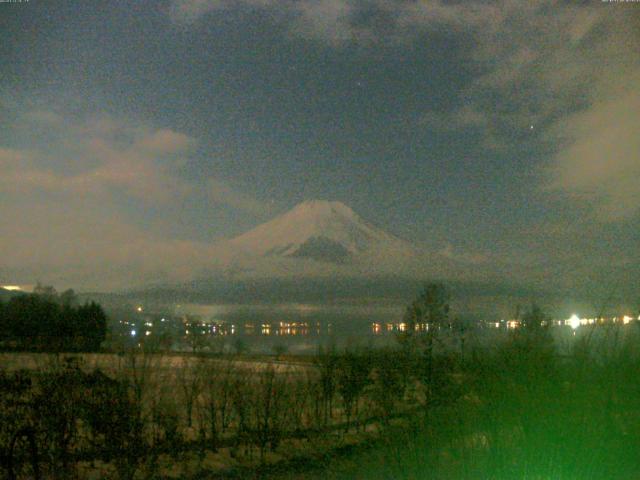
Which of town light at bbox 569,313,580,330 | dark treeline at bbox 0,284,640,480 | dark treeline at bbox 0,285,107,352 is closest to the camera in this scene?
dark treeline at bbox 0,284,640,480

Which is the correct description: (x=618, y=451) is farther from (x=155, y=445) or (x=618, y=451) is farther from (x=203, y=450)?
(x=203, y=450)

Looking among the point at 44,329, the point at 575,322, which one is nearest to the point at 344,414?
the point at 44,329

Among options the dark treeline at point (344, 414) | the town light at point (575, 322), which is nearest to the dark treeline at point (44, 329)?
the dark treeline at point (344, 414)

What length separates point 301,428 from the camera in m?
13.9

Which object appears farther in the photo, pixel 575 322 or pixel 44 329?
pixel 44 329

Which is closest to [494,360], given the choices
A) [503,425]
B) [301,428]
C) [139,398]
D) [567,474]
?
[503,425]

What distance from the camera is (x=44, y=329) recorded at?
15625 millimetres

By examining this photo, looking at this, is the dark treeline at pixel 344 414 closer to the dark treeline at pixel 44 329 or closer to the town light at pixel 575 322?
the town light at pixel 575 322

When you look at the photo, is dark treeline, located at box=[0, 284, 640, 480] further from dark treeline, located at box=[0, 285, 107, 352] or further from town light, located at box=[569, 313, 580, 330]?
dark treeline, located at box=[0, 285, 107, 352]

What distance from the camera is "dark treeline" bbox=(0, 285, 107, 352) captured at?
1122 cm

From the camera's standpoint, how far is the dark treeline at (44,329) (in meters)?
11.2

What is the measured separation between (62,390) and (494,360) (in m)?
5.87

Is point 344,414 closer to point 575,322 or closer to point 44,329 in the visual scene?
point 44,329

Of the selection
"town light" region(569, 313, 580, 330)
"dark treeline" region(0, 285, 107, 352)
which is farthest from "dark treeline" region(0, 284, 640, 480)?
"dark treeline" region(0, 285, 107, 352)
